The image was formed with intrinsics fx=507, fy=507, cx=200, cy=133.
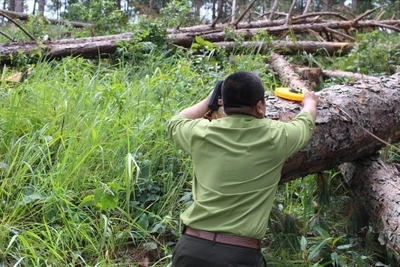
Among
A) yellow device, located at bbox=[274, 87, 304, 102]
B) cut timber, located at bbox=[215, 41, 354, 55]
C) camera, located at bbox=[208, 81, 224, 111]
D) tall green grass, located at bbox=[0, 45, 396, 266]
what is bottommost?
tall green grass, located at bbox=[0, 45, 396, 266]

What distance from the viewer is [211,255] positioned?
218cm

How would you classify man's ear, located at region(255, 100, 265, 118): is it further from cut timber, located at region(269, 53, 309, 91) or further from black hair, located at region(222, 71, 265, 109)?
cut timber, located at region(269, 53, 309, 91)

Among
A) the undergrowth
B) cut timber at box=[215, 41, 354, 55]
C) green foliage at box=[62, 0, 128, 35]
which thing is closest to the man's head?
the undergrowth

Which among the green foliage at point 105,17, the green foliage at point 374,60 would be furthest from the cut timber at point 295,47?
the green foliage at point 105,17

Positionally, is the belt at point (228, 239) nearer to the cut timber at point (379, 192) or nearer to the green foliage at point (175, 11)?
the cut timber at point (379, 192)

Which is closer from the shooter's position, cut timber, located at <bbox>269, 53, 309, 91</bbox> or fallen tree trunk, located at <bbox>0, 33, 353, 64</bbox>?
cut timber, located at <bbox>269, 53, 309, 91</bbox>

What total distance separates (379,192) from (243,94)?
1.45m

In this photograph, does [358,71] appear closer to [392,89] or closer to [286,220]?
[392,89]

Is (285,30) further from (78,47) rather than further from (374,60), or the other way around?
(78,47)

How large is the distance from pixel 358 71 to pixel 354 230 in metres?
3.43

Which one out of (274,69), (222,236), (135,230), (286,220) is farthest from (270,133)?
(274,69)

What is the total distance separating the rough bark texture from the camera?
10.2 feet

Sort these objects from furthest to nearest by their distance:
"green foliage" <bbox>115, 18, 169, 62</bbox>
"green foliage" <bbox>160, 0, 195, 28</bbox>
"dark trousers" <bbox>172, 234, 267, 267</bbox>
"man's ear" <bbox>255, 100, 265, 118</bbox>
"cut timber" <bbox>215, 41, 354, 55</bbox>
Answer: "green foliage" <bbox>160, 0, 195, 28</bbox> < "cut timber" <bbox>215, 41, 354, 55</bbox> < "green foliage" <bbox>115, 18, 169, 62</bbox> < "man's ear" <bbox>255, 100, 265, 118</bbox> < "dark trousers" <bbox>172, 234, 267, 267</bbox>

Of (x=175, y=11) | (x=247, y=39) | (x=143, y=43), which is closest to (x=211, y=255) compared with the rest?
(x=143, y=43)
